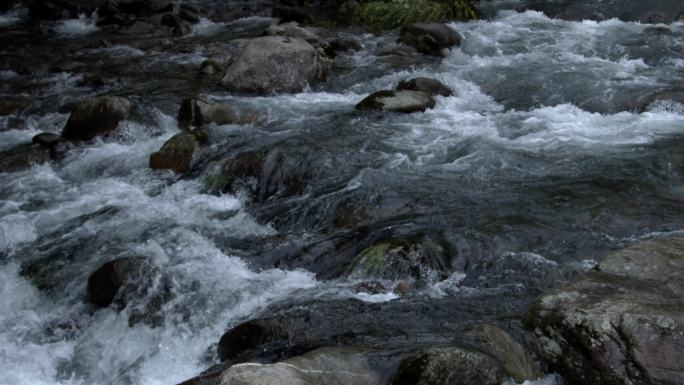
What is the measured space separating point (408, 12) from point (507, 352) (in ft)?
40.0

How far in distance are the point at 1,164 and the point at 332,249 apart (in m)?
5.21

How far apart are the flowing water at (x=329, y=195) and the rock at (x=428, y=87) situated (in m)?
0.26

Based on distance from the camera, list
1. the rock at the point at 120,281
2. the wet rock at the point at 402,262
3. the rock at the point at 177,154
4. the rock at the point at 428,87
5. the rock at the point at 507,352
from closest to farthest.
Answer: the rock at the point at 507,352 → the wet rock at the point at 402,262 → the rock at the point at 120,281 → the rock at the point at 177,154 → the rock at the point at 428,87

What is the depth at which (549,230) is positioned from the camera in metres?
6.96

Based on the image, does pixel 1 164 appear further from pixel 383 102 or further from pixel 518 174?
pixel 518 174

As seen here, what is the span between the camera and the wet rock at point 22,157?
9650 millimetres

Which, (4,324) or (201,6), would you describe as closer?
(4,324)

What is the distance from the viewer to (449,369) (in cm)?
454

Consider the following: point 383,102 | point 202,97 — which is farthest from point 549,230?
point 202,97

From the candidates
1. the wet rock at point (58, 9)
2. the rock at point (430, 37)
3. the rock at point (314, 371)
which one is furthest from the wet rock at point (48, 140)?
the wet rock at point (58, 9)

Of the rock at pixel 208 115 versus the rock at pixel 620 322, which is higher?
the rock at pixel 620 322

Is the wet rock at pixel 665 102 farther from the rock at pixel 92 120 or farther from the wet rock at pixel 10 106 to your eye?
the wet rock at pixel 10 106

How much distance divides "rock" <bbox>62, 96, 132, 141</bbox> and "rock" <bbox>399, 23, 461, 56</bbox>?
5.73 m

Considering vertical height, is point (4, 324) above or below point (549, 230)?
below
